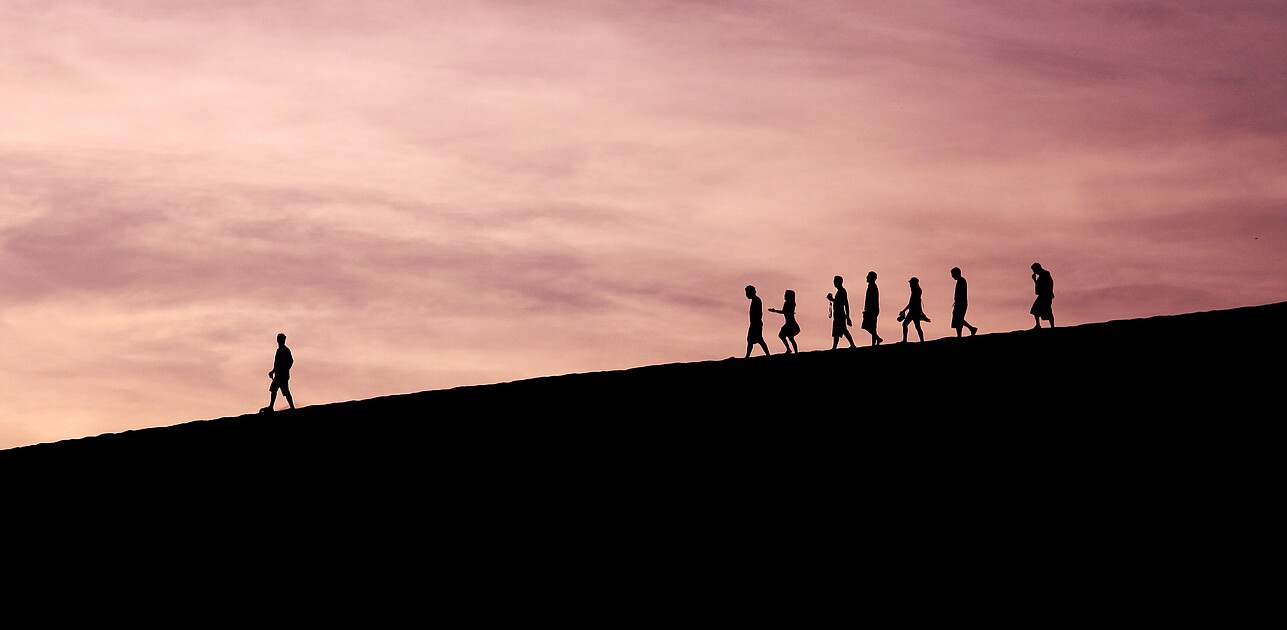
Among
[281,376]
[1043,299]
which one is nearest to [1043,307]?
[1043,299]

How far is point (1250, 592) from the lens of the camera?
14.9 metres

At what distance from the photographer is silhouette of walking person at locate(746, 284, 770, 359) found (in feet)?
A: 83.4

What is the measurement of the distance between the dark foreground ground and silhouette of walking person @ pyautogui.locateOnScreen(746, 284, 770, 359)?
1384 millimetres

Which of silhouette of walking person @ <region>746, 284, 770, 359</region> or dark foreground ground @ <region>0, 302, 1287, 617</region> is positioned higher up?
silhouette of walking person @ <region>746, 284, 770, 359</region>

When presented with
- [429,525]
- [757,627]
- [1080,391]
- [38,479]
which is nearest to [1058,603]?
[757,627]

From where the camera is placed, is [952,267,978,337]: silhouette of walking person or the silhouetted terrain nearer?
the silhouetted terrain

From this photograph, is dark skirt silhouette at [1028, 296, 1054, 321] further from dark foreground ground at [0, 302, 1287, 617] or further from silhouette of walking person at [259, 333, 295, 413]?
silhouette of walking person at [259, 333, 295, 413]

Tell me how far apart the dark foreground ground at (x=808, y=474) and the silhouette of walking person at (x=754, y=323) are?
4.54 feet

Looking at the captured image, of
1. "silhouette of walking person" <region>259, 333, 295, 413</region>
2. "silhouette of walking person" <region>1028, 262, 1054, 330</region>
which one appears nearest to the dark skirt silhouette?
"silhouette of walking person" <region>1028, 262, 1054, 330</region>

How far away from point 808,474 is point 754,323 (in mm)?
6565

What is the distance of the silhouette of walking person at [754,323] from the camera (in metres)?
25.4

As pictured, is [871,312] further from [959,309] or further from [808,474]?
[808,474]

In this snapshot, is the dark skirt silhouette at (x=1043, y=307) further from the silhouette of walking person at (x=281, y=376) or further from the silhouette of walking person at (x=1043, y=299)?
the silhouette of walking person at (x=281, y=376)

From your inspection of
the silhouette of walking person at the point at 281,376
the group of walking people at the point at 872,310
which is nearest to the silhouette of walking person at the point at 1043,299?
the group of walking people at the point at 872,310
